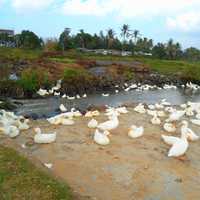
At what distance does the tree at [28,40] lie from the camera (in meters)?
87.8

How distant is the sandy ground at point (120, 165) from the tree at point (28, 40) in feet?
242

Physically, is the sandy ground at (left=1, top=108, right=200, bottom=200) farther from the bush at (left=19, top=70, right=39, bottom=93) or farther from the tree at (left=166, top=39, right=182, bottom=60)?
the tree at (left=166, top=39, right=182, bottom=60)

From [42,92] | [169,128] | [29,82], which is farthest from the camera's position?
[29,82]

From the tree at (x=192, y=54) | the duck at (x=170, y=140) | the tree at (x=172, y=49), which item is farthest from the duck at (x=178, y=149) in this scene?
the tree at (x=192, y=54)

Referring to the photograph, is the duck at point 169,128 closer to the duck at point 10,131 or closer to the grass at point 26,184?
the duck at point 10,131

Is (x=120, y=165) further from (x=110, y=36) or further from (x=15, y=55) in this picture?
(x=110, y=36)

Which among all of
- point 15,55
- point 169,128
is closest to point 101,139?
point 169,128

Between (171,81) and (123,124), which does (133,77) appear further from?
(123,124)

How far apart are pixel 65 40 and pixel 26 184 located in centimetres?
8556

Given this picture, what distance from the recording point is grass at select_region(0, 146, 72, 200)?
7625 millimetres

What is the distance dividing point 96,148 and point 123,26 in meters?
106

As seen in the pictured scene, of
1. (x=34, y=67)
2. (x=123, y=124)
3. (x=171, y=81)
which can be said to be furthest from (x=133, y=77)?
(x=123, y=124)

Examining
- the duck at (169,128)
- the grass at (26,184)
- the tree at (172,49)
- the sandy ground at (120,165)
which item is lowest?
the tree at (172,49)

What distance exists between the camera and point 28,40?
291 feet
